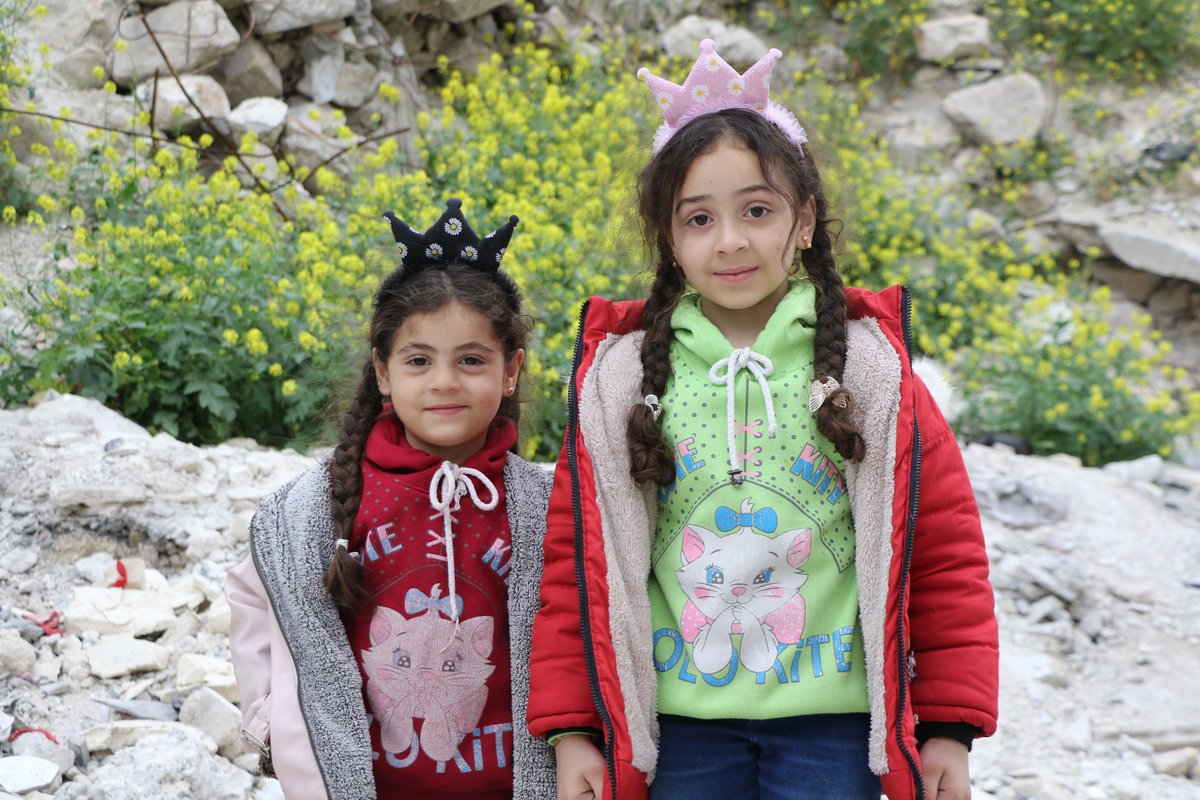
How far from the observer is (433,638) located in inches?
77.0

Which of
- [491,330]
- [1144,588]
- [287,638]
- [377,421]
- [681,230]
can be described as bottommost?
[1144,588]

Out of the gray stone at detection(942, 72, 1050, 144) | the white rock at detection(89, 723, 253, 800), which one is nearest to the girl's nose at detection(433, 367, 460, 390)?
the white rock at detection(89, 723, 253, 800)

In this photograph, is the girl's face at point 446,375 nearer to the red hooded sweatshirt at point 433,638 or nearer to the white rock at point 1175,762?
the red hooded sweatshirt at point 433,638

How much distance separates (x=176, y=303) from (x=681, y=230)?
2.94 m

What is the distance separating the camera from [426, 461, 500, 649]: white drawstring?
1.95 m

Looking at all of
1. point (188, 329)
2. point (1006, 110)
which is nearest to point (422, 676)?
point (188, 329)

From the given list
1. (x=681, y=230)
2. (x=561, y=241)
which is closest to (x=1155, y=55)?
(x=561, y=241)

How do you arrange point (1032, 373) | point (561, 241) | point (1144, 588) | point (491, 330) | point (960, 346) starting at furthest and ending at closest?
point (960, 346), point (1032, 373), point (561, 241), point (1144, 588), point (491, 330)

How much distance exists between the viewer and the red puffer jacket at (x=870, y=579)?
176 centimetres

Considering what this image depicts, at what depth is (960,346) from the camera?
7238 millimetres

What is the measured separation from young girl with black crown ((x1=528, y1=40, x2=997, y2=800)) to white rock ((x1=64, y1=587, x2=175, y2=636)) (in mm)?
1660

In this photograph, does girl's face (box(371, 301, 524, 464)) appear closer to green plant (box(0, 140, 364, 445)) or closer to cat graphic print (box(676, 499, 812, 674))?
cat graphic print (box(676, 499, 812, 674))

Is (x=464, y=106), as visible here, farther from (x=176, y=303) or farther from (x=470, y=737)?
(x=470, y=737)

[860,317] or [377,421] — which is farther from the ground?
[860,317]
